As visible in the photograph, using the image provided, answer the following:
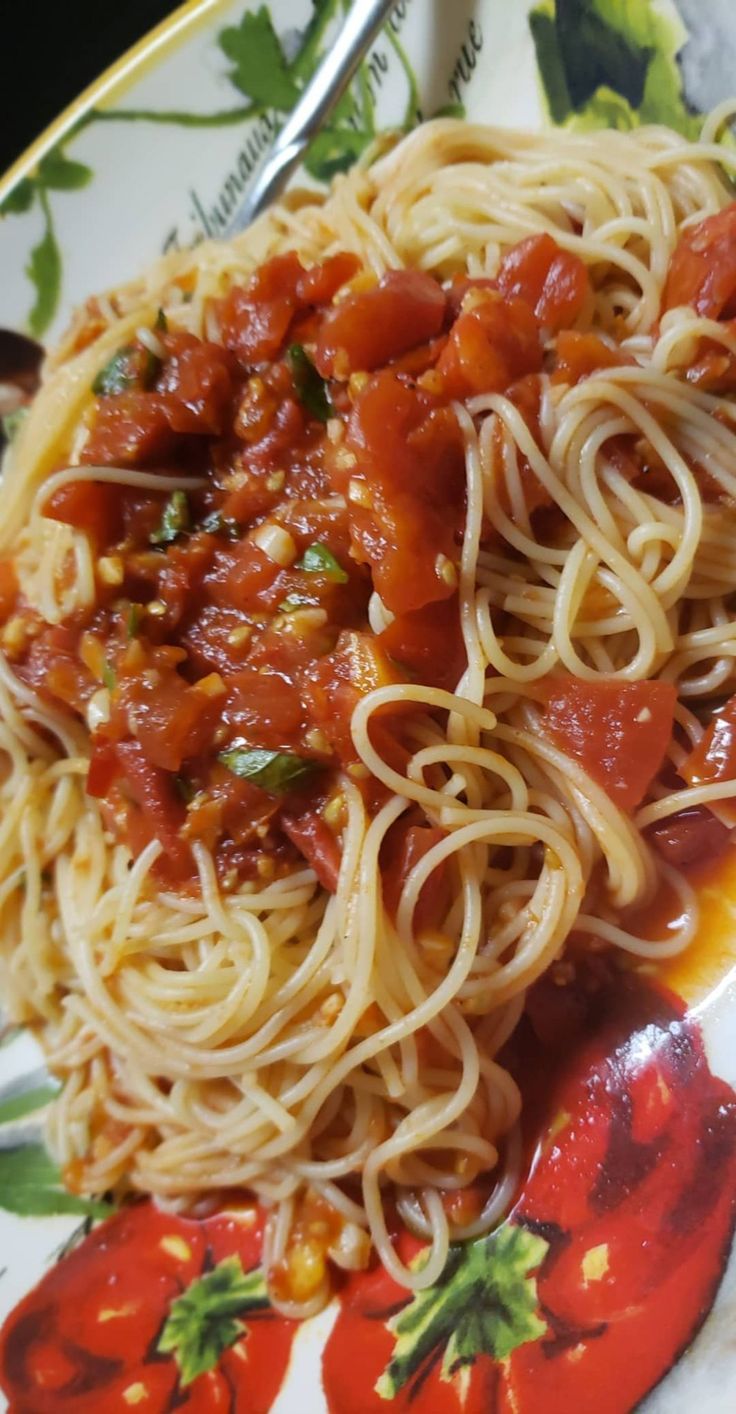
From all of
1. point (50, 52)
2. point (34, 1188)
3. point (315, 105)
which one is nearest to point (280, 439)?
point (315, 105)

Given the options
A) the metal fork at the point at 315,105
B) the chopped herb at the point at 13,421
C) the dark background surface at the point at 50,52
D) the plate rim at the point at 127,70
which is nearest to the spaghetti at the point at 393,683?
the metal fork at the point at 315,105

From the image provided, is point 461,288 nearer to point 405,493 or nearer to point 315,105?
point 405,493

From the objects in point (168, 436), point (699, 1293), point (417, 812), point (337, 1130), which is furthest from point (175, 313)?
point (699, 1293)

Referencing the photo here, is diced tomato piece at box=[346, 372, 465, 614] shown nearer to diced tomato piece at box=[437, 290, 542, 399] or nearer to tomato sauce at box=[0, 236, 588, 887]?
tomato sauce at box=[0, 236, 588, 887]

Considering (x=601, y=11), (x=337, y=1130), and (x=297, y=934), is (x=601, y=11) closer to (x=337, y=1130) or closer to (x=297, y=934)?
(x=297, y=934)

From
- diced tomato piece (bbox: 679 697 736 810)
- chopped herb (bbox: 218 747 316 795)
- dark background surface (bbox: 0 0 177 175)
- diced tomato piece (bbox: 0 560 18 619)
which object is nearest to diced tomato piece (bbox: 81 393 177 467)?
diced tomato piece (bbox: 0 560 18 619)
